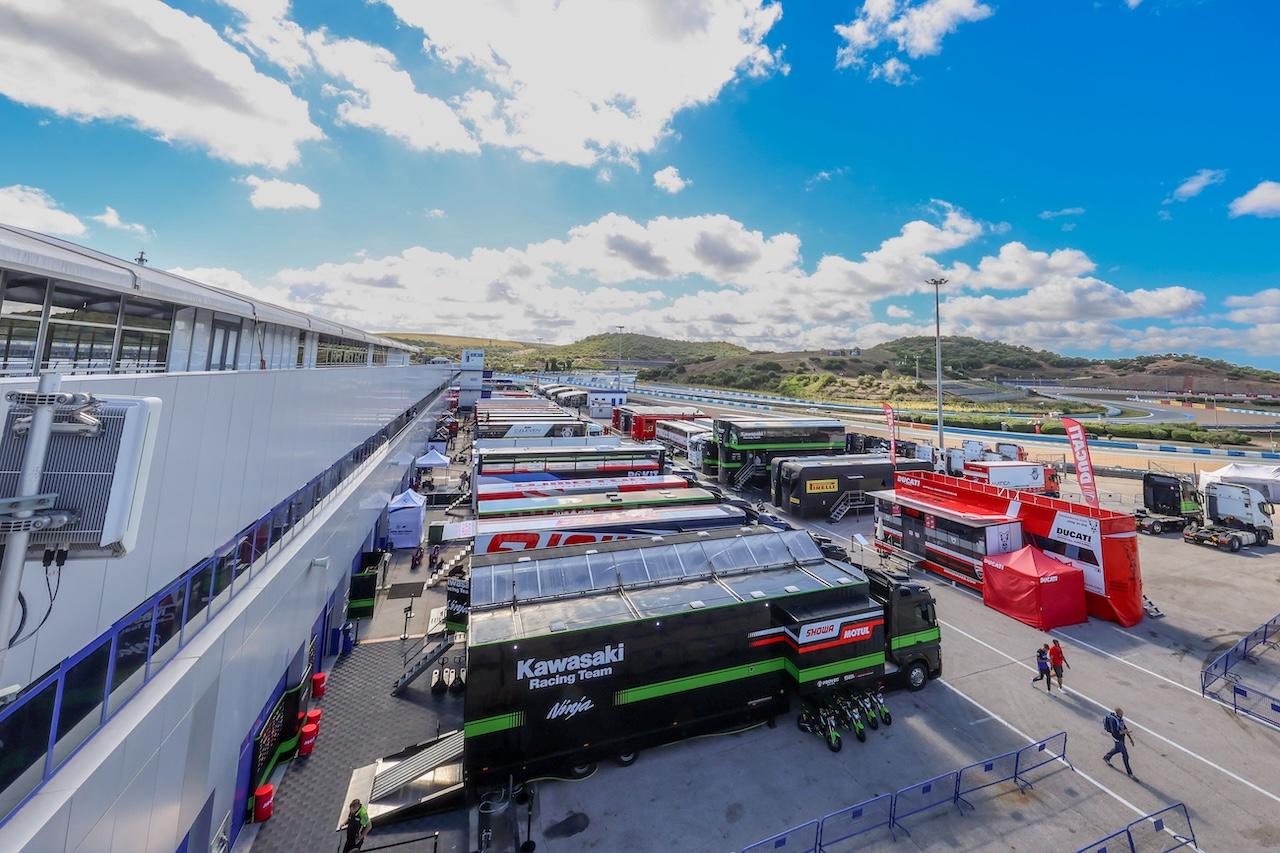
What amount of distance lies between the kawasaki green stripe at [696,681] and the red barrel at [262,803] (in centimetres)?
663

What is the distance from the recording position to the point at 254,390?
8648mm

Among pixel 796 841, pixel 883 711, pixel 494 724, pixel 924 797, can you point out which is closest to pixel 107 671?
pixel 494 724

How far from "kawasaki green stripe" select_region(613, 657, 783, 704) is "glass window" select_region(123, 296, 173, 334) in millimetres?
9964

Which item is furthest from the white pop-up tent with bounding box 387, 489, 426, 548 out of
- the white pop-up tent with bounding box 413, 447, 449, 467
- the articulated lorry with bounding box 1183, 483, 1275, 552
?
the articulated lorry with bounding box 1183, 483, 1275, 552

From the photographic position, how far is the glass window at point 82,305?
17.9 ft

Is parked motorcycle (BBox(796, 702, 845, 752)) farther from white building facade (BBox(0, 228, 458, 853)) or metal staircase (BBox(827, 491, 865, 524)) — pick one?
metal staircase (BBox(827, 491, 865, 524))

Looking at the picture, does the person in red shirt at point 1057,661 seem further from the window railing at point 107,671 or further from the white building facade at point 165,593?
the window railing at point 107,671

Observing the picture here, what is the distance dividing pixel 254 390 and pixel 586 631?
292 inches

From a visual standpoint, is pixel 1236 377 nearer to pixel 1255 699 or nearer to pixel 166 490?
pixel 1255 699

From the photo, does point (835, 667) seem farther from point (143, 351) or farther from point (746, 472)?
point (746, 472)

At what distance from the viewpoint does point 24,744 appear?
4.43m

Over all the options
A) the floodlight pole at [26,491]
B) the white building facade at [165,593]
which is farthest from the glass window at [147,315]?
the floodlight pole at [26,491]

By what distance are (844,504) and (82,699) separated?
29.4 metres

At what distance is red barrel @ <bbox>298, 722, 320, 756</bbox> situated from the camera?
1085 cm
